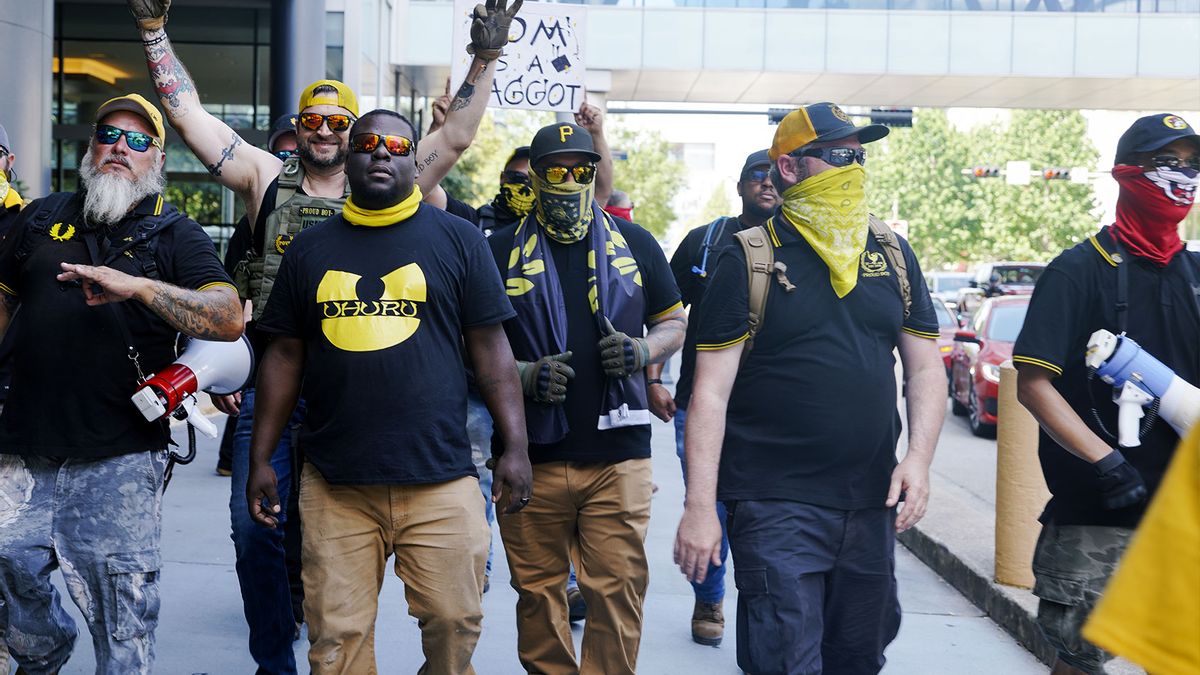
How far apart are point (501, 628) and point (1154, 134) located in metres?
3.79

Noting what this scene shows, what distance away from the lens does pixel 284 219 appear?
486cm

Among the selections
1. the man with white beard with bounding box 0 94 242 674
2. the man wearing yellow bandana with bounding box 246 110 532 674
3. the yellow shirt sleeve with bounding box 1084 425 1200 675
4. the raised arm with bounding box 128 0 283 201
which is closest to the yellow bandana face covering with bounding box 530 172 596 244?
the man wearing yellow bandana with bounding box 246 110 532 674

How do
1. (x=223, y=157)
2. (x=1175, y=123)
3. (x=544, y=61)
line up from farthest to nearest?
(x=544, y=61) < (x=223, y=157) < (x=1175, y=123)

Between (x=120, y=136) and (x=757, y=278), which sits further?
(x=120, y=136)

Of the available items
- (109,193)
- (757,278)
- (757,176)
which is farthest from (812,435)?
(757,176)

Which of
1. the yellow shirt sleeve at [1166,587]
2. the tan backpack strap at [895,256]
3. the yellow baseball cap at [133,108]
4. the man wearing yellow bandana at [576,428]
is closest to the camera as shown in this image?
the yellow shirt sleeve at [1166,587]

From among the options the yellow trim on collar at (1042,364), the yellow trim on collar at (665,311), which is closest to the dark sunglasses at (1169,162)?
the yellow trim on collar at (1042,364)

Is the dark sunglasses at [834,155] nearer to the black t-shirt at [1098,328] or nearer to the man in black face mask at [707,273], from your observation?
the black t-shirt at [1098,328]

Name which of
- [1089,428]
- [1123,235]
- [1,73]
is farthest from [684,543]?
[1,73]

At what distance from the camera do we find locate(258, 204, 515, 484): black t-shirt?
400 centimetres

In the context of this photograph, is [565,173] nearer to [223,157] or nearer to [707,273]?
[223,157]

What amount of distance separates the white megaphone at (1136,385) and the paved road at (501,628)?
8.18ft

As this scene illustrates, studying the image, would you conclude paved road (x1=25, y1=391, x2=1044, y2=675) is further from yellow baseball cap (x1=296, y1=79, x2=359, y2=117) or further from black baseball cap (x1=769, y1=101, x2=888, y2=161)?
black baseball cap (x1=769, y1=101, x2=888, y2=161)

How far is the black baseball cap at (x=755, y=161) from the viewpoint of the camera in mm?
6504
